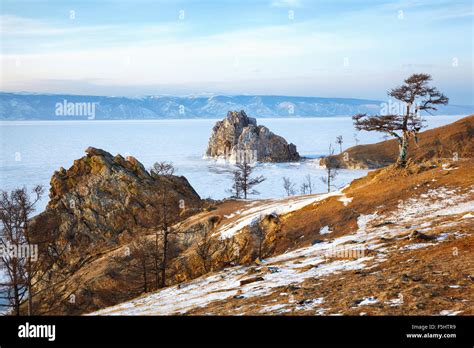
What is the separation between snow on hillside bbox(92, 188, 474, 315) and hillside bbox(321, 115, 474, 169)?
71.9m

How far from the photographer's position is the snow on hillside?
15568mm

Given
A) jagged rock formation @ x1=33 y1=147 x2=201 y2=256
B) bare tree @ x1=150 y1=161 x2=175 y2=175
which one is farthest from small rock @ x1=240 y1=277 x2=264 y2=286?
jagged rock formation @ x1=33 y1=147 x2=201 y2=256

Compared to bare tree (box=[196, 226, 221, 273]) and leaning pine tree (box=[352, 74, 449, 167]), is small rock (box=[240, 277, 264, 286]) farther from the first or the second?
leaning pine tree (box=[352, 74, 449, 167])

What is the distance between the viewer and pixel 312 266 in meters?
18.4

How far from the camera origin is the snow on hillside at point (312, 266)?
51.1 ft

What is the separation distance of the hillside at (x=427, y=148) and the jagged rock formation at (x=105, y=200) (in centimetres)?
6403

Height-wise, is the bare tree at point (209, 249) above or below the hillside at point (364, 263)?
below

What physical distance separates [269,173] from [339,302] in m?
107

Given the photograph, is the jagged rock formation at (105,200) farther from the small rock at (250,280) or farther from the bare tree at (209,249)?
the small rock at (250,280)

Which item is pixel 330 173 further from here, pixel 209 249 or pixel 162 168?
pixel 209 249

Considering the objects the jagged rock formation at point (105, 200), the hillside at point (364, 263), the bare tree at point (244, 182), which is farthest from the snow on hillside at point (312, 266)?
the bare tree at point (244, 182)

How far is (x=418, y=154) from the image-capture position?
350ft

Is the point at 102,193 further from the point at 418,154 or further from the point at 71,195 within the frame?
the point at 418,154

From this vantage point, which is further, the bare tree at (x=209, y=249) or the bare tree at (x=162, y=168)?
the bare tree at (x=162, y=168)
